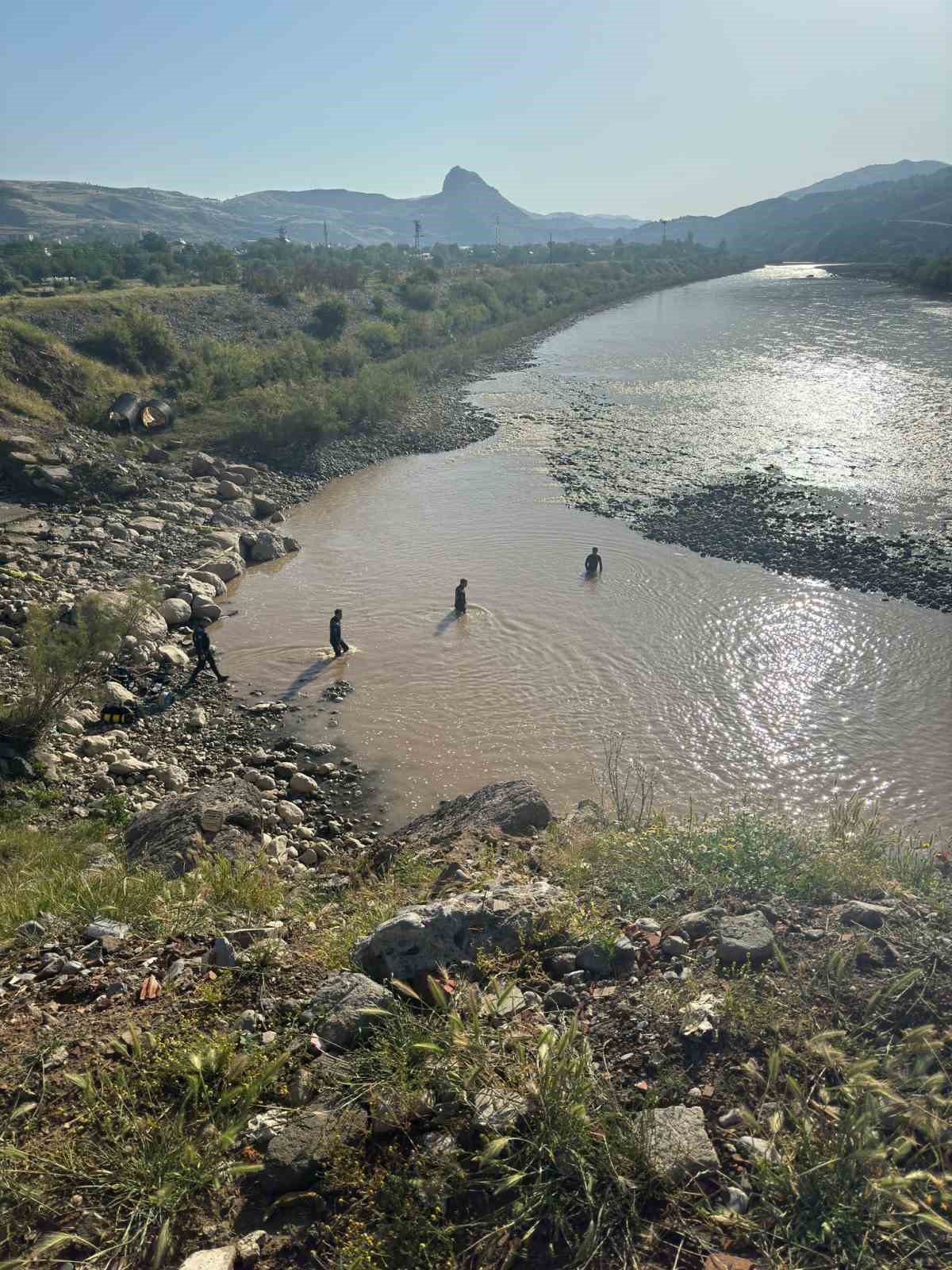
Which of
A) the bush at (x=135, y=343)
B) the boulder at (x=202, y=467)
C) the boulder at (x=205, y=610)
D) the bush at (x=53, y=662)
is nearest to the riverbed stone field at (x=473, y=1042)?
the bush at (x=53, y=662)

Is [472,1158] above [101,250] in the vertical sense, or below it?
below

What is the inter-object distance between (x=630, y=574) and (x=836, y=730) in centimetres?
707

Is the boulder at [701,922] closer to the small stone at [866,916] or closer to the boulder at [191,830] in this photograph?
the small stone at [866,916]

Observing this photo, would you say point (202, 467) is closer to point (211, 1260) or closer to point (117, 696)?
point (117, 696)

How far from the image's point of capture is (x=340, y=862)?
29.4 feet

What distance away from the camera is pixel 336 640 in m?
14.7

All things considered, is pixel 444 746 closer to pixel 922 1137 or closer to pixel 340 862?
pixel 340 862

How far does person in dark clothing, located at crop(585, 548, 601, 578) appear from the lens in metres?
18.4

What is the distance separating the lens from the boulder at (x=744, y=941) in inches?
203

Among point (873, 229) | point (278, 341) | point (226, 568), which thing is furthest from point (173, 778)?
point (873, 229)

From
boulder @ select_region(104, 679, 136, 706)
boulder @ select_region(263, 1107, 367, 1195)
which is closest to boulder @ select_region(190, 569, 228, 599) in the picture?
boulder @ select_region(104, 679, 136, 706)

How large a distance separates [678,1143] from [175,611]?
45.9 ft

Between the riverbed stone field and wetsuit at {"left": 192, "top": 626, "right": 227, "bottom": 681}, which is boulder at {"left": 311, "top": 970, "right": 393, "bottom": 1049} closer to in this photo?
the riverbed stone field

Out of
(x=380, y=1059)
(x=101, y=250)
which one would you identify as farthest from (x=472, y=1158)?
(x=101, y=250)
